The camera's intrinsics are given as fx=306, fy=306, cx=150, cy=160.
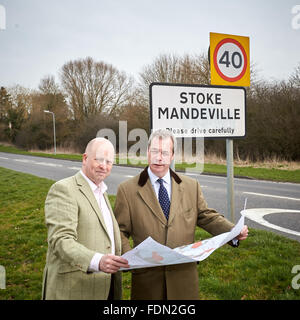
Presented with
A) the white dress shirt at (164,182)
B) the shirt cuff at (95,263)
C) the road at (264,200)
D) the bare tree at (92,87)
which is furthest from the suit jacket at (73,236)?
the bare tree at (92,87)

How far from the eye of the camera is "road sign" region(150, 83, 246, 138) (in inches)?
142

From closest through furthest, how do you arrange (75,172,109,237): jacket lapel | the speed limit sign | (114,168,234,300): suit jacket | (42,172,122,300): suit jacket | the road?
1. (42,172,122,300): suit jacket
2. (75,172,109,237): jacket lapel
3. (114,168,234,300): suit jacket
4. the speed limit sign
5. the road

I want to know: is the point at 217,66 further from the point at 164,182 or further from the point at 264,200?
the point at 264,200

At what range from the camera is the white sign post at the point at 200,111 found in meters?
3.62

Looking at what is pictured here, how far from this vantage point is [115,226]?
6.57 ft

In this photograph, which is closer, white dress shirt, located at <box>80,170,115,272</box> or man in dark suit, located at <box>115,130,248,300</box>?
white dress shirt, located at <box>80,170,115,272</box>

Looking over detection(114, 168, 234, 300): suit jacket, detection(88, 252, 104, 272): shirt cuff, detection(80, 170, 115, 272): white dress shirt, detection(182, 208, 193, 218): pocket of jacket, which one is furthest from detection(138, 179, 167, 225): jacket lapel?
detection(88, 252, 104, 272): shirt cuff

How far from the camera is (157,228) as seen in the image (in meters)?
2.14

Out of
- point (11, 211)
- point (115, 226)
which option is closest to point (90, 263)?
point (115, 226)

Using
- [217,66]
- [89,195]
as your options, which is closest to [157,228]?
[89,195]

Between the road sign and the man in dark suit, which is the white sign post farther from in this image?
the man in dark suit

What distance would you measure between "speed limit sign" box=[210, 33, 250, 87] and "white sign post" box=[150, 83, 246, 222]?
16 centimetres

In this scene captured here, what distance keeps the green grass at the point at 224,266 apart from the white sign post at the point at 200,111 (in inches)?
28.1

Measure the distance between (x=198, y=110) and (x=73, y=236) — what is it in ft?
8.80
